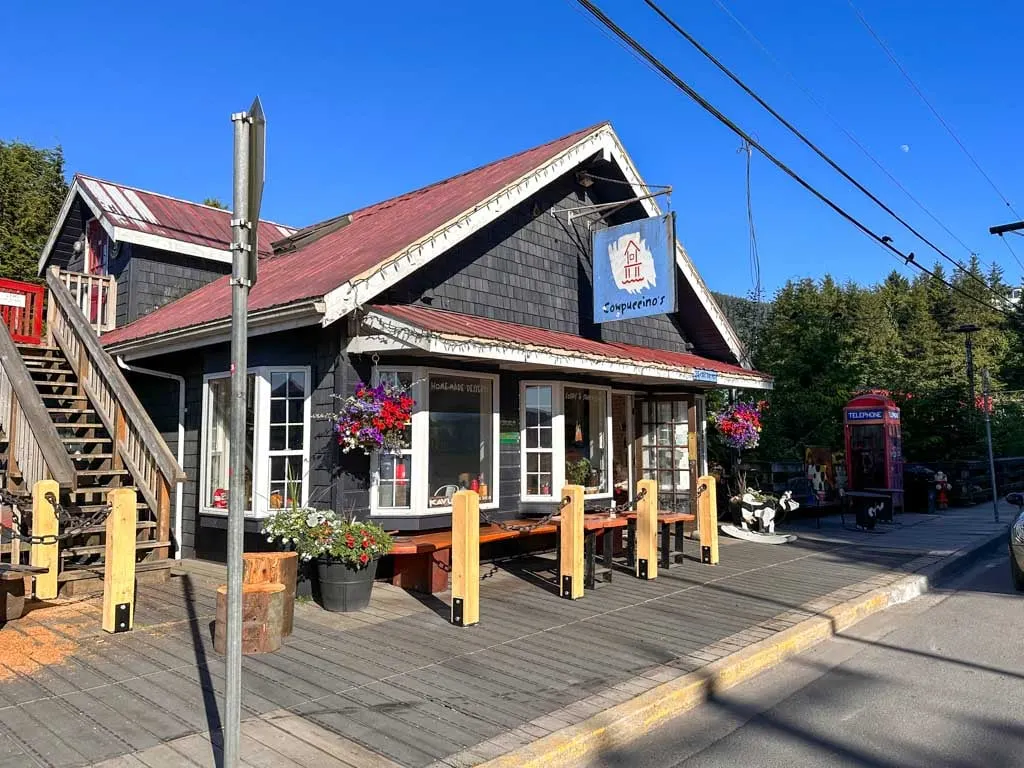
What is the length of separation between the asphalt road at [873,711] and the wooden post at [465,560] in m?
2.36

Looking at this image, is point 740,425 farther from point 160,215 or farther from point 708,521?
point 160,215

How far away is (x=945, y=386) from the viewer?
82.2ft

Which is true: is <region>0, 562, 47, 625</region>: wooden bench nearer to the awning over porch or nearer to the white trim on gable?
the white trim on gable

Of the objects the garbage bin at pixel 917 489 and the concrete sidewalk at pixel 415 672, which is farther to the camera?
the garbage bin at pixel 917 489

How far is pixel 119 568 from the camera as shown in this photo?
6.46m

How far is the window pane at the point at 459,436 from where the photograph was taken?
9078 millimetres

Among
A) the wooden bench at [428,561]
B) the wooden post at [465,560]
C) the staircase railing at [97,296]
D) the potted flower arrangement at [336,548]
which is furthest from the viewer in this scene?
the staircase railing at [97,296]

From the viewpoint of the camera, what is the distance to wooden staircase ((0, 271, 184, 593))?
8312 millimetres

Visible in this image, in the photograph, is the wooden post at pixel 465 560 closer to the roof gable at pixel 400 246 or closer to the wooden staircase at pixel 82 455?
the roof gable at pixel 400 246

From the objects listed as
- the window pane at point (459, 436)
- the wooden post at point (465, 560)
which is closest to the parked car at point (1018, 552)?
the window pane at point (459, 436)

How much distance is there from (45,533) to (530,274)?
6435 mm

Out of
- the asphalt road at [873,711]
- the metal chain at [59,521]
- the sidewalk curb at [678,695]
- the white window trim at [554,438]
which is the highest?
the white window trim at [554,438]

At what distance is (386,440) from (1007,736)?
5.63 metres

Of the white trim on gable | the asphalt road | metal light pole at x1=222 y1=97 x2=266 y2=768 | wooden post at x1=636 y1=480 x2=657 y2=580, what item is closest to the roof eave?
the white trim on gable
